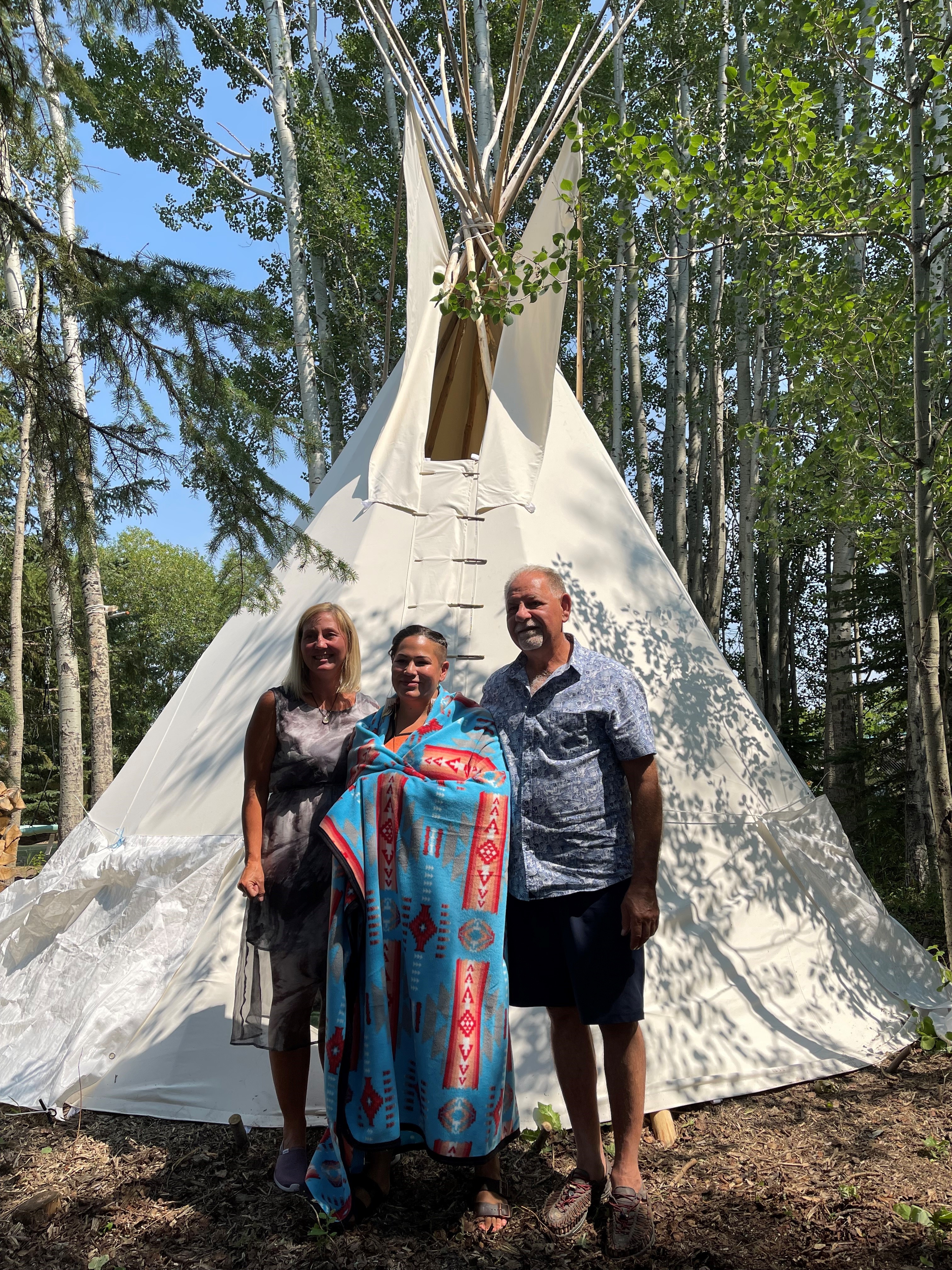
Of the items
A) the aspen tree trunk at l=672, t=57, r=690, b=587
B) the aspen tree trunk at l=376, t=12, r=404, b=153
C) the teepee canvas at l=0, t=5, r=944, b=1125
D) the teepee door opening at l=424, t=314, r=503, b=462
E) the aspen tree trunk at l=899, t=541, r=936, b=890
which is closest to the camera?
the teepee canvas at l=0, t=5, r=944, b=1125

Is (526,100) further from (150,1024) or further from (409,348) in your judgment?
(150,1024)

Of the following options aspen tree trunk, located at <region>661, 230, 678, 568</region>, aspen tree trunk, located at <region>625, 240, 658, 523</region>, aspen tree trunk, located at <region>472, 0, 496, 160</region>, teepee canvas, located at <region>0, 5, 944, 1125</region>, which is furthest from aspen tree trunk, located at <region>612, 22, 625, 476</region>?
teepee canvas, located at <region>0, 5, 944, 1125</region>

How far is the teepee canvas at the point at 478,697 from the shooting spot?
2775mm

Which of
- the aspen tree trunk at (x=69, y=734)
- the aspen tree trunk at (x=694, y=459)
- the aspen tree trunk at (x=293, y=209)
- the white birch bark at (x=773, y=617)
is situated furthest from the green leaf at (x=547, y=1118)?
the aspen tree trunk at (x=694, y=459)

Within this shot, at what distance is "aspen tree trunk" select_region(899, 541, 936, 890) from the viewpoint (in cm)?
512

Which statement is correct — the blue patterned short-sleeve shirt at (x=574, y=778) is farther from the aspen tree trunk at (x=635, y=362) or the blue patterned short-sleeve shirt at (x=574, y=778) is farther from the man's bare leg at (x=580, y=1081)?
the aspen tree trunk at (x=635, y=362)

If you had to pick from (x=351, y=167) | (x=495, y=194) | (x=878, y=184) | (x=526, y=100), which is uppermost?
(x=526, y=100)

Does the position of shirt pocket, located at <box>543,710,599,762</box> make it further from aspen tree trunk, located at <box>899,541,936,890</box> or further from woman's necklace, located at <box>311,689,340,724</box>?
aspen tree trunk, located at <box>899,541,936,890</box>

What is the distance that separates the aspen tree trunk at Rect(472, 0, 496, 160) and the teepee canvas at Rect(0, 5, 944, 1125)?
209 inches

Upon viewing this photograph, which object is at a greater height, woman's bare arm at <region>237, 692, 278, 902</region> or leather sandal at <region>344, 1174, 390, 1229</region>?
woman's bare arm at <region>237, 692, 278, 902</region>

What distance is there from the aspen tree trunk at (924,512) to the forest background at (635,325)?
2 centimetres

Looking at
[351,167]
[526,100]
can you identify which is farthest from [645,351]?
[351,167]

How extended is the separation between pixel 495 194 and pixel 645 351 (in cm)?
1155

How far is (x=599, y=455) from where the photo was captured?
3959mm
